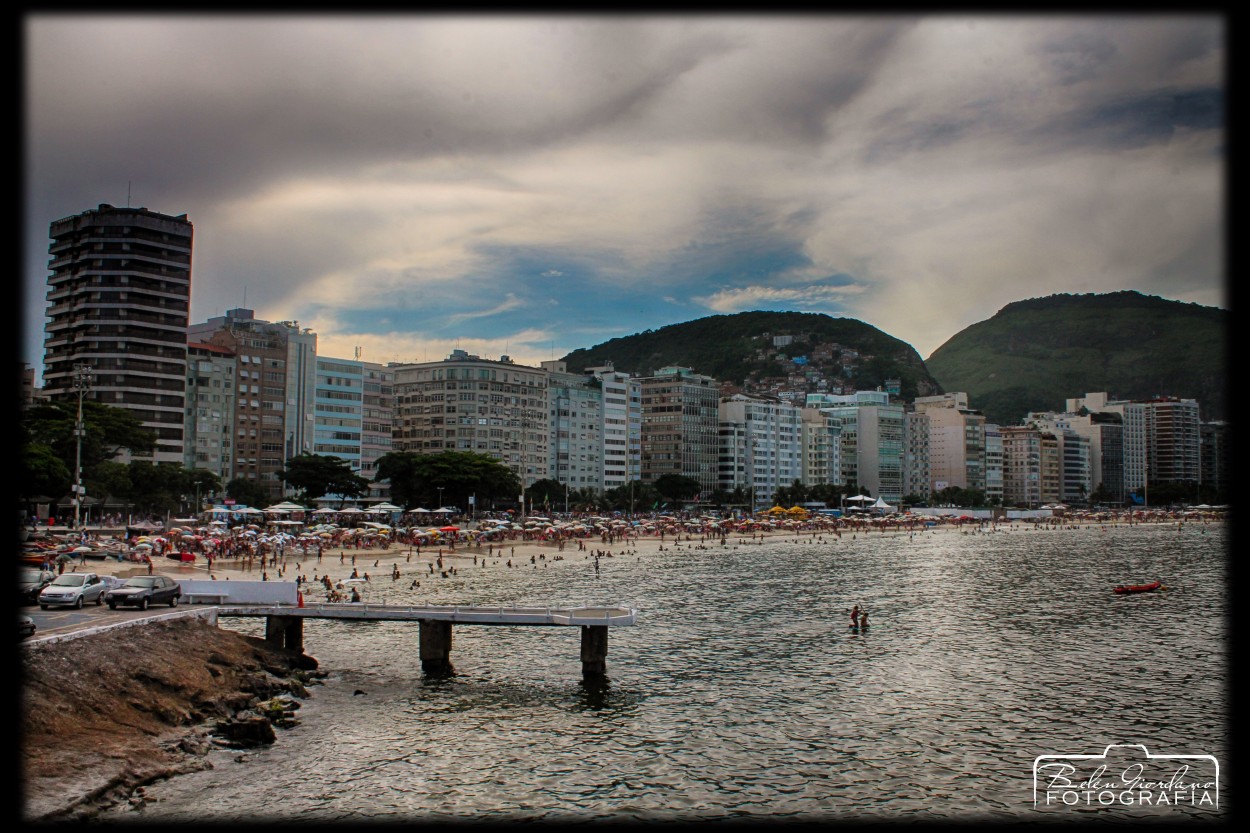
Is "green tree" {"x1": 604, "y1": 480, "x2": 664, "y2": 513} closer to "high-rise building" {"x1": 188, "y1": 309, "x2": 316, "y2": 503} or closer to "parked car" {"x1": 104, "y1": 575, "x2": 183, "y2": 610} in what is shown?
"high-rise building" {"x1": 188, "y1": 309, "x2": 316, "y2": 503}

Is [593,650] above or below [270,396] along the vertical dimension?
below

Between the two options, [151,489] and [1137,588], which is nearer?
[1137,588]

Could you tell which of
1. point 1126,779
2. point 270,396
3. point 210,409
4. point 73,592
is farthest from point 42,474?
point 1126,779

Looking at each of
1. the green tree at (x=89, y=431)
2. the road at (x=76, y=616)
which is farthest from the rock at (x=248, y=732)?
the green tree at (x=89, y=431)

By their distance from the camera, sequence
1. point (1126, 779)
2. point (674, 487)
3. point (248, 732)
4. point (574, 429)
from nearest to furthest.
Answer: point (1126, 779)
point (248, 732)
point (674, 487)
point (574, 429)

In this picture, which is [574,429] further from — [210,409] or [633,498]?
[210,409]

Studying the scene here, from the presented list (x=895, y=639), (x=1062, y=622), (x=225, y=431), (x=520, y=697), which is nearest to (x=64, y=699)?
(x=520, y=697)

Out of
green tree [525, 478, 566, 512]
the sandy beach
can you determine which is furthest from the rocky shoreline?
green tree [525, 478, 566, 512]
